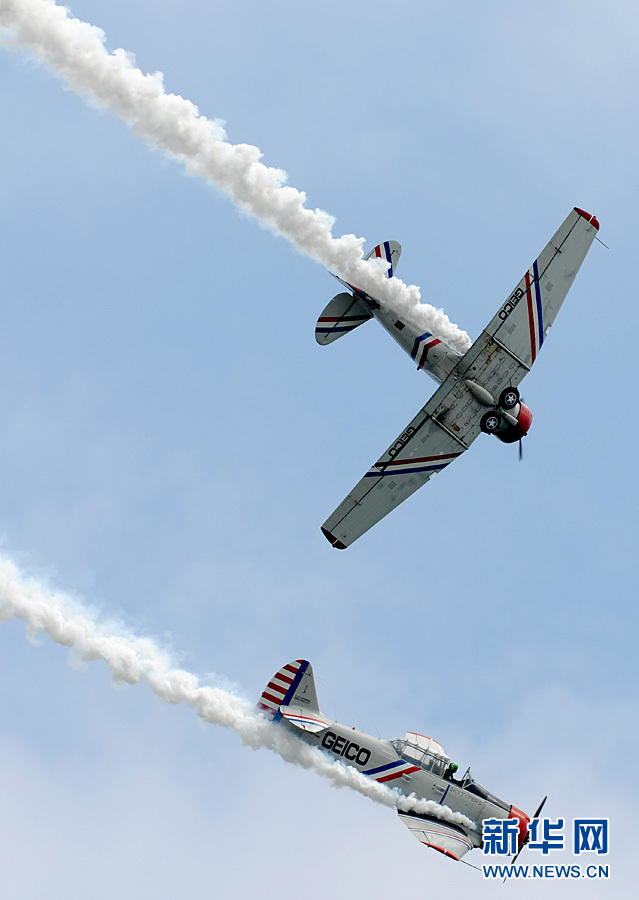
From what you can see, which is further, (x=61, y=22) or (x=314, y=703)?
(x=314, y=703)

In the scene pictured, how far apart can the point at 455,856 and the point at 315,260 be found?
1586 cm

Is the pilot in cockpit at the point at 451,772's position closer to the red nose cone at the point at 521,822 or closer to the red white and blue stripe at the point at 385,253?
the red nose cone at the point at 521,822

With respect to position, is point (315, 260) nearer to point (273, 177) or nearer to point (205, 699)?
point (273, 177)

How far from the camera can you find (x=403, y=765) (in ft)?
116

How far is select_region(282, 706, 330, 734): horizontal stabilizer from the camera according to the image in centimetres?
3497

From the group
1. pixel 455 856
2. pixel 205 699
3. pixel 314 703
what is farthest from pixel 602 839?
pixel 205 699

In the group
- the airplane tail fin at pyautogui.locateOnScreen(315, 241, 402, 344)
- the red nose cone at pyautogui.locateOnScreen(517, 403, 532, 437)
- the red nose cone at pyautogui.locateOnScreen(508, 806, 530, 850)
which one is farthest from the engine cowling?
the red nose cone at pyautogui.locateOnScreen(508, 806, 530, 850)

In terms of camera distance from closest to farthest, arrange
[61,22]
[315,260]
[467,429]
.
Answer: [61,22] → [315,260] → [467,429]

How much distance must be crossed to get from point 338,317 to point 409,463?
439 cm

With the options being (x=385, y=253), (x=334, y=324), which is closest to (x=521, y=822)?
(x=334, y=324)

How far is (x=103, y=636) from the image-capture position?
1302 inches

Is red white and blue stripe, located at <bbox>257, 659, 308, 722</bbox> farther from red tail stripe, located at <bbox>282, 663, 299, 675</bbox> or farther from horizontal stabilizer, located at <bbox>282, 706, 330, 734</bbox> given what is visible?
horizontal stabilizer, located at <bbox>282, 706, 330, 734</bbox>

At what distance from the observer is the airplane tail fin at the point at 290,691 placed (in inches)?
1396

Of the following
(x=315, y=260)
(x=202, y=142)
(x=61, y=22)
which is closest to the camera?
(x=61, y=22)
